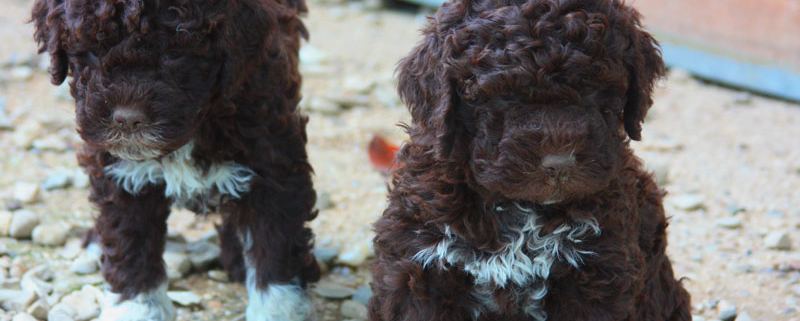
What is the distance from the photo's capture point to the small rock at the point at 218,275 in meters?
5.87

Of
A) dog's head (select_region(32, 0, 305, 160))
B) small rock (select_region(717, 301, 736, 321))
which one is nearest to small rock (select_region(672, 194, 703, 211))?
small rock (select_region(717, 301, 736, 321))

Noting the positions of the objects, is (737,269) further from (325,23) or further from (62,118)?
(325,23)

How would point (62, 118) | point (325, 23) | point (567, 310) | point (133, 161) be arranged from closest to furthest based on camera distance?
1. point (567, 310)
2. point (133, 161)
3. point (62, 118)
4. point (325, 23)

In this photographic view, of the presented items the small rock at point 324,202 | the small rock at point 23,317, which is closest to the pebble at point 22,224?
the small rock at point 23,317

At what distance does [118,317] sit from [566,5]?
9.48 ft

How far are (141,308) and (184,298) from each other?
0.61 m

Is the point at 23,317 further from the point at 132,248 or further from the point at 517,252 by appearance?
the point at 517,252

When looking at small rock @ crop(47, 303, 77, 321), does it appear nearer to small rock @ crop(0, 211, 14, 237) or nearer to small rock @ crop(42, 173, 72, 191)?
small rock @ crop(0, 211, 14, 237)

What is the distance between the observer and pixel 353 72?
399 inches

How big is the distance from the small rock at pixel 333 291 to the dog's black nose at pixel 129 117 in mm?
1869

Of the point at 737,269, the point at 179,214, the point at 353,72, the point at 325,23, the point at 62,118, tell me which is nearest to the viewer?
the point at 737,269

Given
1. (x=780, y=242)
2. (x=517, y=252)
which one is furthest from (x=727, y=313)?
(x=517, y=252)

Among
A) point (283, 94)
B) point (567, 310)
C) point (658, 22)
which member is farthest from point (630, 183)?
point (658, 22)

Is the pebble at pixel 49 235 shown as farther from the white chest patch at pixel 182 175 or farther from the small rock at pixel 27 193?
the white chest patch at pixel 182 175
